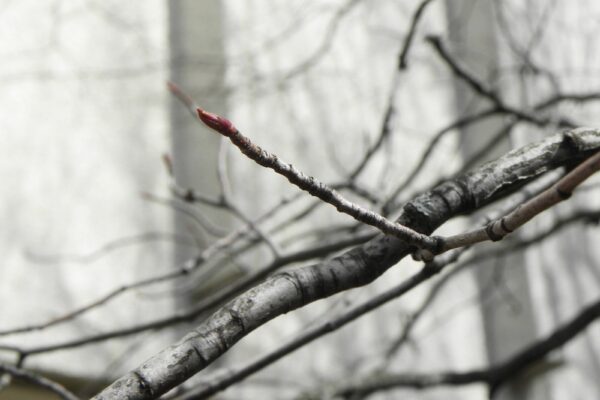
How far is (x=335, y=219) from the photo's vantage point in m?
2.36

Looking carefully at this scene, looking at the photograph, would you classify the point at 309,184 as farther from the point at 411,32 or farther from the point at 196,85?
the point at 196,85

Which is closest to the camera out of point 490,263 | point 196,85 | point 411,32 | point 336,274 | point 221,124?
point 221,124

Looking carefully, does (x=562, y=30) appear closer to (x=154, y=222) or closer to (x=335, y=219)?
(x=335, y=219)

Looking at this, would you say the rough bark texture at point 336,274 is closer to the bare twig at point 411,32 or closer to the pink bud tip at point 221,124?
the pink bud tip at point 221,124

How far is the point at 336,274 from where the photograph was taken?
62 cm

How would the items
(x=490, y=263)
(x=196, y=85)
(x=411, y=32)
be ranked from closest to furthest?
(x=411, y=32), (x=490, y=263), (x=196, y=85)

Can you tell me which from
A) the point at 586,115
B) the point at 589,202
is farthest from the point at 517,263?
the point at 586,115

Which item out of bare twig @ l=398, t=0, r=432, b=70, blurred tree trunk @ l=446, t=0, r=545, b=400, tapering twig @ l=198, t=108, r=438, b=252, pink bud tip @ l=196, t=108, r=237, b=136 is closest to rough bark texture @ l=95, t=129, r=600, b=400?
tapering twig @ l=198, t=108, r=438, b=252

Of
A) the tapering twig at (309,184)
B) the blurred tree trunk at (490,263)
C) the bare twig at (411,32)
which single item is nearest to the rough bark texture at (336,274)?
the tapering twig at (309,184)

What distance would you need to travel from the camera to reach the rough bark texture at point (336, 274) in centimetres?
54

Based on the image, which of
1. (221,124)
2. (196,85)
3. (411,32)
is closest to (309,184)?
(221,124)

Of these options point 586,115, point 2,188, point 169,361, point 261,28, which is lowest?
point 169,361

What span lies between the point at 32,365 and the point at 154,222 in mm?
537

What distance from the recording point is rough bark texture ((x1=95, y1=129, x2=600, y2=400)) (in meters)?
0.54
